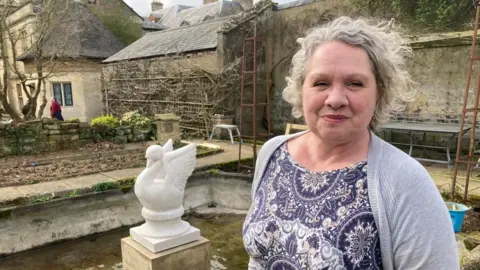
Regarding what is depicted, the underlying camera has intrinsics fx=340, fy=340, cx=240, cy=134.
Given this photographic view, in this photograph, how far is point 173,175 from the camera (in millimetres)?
3287

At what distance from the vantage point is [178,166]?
3.35m

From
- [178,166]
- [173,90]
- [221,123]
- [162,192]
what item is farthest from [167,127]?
[162,192]

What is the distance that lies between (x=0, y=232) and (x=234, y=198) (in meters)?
3.78

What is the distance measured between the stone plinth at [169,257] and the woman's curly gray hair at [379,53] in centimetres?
234

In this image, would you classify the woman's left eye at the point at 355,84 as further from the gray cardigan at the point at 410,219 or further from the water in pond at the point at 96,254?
the water in pond at the point at 96,254

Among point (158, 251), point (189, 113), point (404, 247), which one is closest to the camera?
point (404, 247)

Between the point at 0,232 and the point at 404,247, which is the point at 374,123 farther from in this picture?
the point at 0,232

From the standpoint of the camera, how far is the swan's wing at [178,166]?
129 inches

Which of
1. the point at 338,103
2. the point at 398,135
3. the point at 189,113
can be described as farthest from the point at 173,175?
the point at 189,113

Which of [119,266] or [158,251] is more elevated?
[158,251]

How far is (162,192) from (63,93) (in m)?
15.4

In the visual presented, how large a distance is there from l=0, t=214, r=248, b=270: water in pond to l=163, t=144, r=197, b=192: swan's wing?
1.78m

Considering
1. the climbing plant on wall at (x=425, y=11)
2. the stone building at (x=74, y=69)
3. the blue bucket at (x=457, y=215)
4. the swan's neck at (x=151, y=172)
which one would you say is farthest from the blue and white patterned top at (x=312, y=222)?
the stone building at (x=74, y=69)

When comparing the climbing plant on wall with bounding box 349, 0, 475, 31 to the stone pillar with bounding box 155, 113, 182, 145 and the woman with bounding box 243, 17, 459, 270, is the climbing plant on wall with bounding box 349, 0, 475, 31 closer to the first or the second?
the stone pillar with bounding box 155, 113, 182, 145
